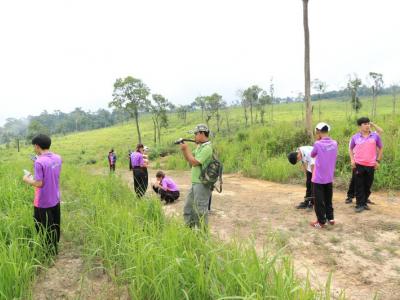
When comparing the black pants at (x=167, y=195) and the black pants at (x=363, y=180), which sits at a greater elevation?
the black pants at (x=363, y=180)

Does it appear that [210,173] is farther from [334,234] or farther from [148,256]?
[334,234]

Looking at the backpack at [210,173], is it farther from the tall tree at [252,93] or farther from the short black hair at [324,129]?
the tall tree at [252,93]

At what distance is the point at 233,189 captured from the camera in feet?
32.8

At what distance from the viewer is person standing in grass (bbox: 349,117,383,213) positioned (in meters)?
6.04

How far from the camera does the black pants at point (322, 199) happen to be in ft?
17.4

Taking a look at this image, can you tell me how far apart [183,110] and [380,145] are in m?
60.2

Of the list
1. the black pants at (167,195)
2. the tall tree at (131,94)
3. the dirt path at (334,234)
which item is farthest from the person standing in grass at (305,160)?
the tall tree at (131,94)

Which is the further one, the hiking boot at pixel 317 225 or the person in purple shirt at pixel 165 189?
the person in purple shirt at pixel 165 189

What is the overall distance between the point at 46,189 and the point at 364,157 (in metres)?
5.26

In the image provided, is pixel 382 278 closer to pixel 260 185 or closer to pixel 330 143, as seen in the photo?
pixel 330 143

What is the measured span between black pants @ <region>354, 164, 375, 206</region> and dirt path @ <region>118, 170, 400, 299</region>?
26 centimetres

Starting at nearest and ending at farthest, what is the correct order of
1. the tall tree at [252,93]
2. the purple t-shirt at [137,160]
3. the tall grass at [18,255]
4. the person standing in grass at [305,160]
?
the tall grass at [18,255] → the person standing in grass at [305,160] → the purple t-shirt at [137,160] → the tall tree at [252,93]

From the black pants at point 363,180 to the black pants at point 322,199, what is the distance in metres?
1.18

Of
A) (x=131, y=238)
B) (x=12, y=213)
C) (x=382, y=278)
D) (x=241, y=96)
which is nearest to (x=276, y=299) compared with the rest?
(x=131, y=238)
